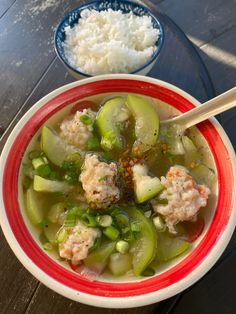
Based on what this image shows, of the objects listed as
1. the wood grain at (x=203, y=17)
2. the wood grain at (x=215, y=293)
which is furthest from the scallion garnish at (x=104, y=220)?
the wood grain at (x=203, y=17)

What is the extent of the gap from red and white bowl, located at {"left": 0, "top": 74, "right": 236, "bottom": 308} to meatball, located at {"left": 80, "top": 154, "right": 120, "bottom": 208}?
217mm

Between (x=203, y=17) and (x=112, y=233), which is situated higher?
(x=112, y=233)

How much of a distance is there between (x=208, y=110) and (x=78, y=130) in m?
0.45

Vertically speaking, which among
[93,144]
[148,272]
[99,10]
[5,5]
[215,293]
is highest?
[5,5]

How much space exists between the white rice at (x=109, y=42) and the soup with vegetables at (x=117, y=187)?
216 mm

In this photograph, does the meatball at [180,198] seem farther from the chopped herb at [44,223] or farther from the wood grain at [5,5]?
the wood grain at [5,5]

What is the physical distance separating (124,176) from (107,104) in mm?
277

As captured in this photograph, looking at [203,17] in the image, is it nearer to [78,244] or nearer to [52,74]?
[52,74]

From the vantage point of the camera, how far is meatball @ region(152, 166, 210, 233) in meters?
1.21

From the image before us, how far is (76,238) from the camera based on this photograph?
1.17 meters

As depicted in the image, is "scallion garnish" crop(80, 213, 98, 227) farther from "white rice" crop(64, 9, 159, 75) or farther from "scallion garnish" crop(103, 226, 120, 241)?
"white rice" crop(64, 9, 159, 75)

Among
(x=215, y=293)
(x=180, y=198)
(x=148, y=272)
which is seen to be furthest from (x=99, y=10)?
(x=215, y=293)

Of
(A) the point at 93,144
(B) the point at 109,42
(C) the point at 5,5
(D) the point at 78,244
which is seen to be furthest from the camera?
(C) the point at 5,5

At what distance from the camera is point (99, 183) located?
1217 millimetres
